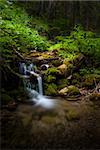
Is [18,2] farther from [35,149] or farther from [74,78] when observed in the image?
[35,149]

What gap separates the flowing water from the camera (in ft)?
26.9

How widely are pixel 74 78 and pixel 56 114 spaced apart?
3.68 m

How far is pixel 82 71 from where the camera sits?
36.5 feet

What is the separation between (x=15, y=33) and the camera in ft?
37.1

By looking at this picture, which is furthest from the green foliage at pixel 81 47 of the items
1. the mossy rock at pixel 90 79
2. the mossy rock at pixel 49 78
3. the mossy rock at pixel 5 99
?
the mossy rock at pixel 5 99

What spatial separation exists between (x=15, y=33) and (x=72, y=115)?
219 inches

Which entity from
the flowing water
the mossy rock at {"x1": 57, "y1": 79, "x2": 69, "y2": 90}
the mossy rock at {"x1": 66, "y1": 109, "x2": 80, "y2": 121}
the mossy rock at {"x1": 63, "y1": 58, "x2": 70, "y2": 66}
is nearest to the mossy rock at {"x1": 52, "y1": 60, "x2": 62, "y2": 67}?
the mossy rock at {"x1": 63, "y1": 58, "x2": 70, "y2": 66}

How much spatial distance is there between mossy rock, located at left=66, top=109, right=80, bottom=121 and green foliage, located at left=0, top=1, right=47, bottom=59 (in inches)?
117

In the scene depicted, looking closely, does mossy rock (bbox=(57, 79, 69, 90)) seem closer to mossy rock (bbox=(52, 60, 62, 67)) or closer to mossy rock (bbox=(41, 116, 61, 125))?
mossy rock (bbox=(52, 60, 62, 67))

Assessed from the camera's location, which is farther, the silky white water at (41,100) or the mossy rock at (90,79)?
the mossy rock at (90,79)

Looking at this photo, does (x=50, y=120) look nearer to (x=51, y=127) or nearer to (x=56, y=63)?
(x=51, y=127)

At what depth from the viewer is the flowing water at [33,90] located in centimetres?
819

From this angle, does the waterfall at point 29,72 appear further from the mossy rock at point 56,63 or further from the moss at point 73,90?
the mossy rock at point 56,63

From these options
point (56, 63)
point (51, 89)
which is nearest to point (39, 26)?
point (56, 63)
